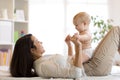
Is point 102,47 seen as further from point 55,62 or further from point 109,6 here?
point 109,6

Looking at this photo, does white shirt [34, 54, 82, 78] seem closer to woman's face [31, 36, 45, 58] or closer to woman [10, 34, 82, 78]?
woman [10, 34, 82, 78]

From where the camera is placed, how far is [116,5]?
4352mm

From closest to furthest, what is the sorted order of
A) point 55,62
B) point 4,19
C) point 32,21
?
point 55,62 → point 4,19 → point 32,21

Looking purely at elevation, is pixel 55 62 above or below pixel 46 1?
below

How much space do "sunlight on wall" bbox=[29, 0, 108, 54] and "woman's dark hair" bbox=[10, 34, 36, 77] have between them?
2.50 meters

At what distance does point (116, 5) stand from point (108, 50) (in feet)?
9.11

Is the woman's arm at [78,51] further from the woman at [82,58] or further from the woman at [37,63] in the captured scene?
the woman at [82,58]

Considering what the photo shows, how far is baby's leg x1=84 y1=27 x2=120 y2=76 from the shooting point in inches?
68.9

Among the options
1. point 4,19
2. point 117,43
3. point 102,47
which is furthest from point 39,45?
point 4,19

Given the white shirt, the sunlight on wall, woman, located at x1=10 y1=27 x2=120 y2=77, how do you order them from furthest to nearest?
1. the sunlight on wall
2. woman, located at x1=10 y1=27 x2=120 y2=77
3. the white shirt

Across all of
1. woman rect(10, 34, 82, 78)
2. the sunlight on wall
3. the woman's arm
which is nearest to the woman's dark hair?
woman rect(10, 34, 82, 78)

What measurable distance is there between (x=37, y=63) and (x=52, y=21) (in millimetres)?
2605

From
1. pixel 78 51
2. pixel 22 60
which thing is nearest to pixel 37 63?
pixel 22 60

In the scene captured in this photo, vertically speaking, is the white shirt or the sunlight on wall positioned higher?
the sunlight on wall
